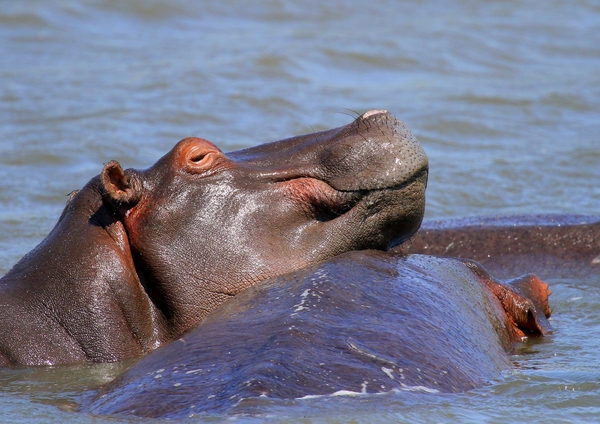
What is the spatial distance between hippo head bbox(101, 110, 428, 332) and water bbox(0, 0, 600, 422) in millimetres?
577

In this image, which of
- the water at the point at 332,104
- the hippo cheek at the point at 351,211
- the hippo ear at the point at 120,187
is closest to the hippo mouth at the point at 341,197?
the hippo cheek at the point at 351,211

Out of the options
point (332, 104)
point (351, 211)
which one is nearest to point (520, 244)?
point (351, 211)

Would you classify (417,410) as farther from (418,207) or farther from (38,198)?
(38,198)

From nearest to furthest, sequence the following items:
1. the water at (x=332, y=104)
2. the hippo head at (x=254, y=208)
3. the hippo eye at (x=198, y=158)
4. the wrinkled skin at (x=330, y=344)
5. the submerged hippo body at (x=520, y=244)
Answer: the wrinkled skin at (x=330, y=344)
the water at (x=332, y=104)
the hippo head at (x=254, y=208)
the hippo eye at (x=198, y=158)
the submerged hippo body at (x=520, y=244)

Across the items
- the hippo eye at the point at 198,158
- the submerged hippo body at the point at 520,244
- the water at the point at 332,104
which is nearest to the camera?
the water at the point at 332,104

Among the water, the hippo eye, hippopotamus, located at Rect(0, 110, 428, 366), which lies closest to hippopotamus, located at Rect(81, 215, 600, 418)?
the water

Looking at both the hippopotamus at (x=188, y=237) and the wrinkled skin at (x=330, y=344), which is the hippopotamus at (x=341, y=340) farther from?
the hippopotamus at (x=188, y=237)

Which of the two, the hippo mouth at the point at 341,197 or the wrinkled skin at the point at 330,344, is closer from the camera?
the wrinkled skin at the point at 330,344

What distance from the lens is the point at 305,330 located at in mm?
3975

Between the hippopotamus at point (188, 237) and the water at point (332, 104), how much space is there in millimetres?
220

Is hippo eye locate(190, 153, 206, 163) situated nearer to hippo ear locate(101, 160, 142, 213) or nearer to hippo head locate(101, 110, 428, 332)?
hippo head locate(101, 110, 428, 332)

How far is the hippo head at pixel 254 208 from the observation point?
490 cm

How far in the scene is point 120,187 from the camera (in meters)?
4.98

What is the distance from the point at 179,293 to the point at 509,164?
7548 mm
